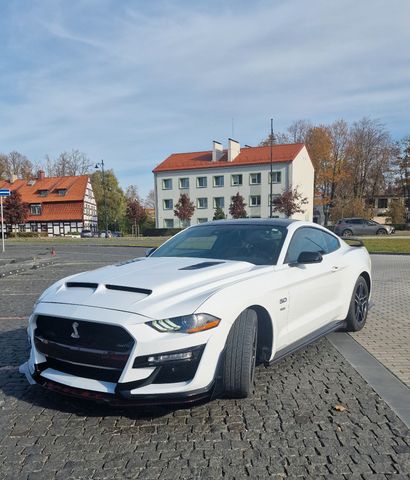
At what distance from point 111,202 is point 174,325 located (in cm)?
7230

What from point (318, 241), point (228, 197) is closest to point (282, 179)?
point (228, 197)

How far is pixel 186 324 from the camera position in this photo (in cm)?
280

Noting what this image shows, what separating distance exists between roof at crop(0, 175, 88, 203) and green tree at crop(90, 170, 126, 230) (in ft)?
18.2

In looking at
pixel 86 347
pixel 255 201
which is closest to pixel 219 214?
pixel 255 201

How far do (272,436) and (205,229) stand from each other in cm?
261

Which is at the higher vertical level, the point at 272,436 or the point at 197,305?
the point at 197,305

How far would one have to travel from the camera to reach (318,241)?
4918 millimetres

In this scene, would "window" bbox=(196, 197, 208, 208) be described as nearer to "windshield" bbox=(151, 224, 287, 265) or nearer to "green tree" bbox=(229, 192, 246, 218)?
"green tree" bbox=(229, 192, 246, 218)

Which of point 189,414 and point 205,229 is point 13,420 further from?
point 205,229

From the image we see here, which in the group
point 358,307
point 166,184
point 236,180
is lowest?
point 358,307

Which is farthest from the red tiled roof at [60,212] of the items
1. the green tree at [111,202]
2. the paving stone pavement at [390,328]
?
the paving stone pavement at [390,328]

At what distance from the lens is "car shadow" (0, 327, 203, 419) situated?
313cm

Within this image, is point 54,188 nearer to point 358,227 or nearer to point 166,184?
point 166,184

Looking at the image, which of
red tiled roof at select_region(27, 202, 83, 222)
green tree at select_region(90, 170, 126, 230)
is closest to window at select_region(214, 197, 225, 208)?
green tree at select_region(90, 170, 126, 230)
